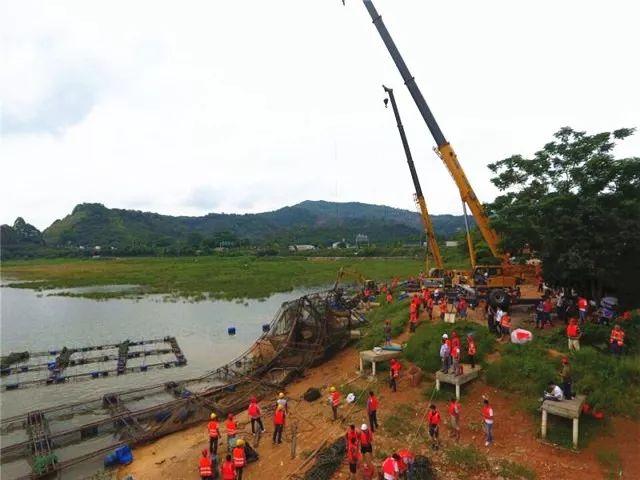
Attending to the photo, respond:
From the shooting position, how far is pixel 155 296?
61.1m

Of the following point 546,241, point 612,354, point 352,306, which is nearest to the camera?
point 612,354

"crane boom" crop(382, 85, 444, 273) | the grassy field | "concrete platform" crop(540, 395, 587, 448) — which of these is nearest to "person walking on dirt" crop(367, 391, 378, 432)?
"concrete platform" crop(540, 395, 587, 448)

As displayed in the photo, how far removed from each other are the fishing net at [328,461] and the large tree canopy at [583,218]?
12.6m

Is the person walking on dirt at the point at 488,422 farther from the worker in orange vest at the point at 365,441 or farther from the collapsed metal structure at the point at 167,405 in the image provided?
the collapsed metal structure at the point at 167,405

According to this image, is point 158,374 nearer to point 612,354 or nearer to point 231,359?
point 231,359

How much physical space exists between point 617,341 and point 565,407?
4898mm

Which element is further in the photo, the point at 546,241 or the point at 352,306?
the point at 352,306

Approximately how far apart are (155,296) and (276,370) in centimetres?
4063

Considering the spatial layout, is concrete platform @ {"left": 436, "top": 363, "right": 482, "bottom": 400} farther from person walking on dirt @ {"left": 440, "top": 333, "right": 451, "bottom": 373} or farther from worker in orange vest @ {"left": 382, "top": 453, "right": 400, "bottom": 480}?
worker in orange vest @ {"left": 382, "top": 453, "right": 400, "bottom": 480}

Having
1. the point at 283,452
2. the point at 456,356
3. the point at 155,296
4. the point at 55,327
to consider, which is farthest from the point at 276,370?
the point at 155,296

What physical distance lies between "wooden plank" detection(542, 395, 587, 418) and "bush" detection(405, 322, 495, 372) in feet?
16.4

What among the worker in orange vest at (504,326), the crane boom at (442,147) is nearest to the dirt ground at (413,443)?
the worker in orange vest at (504,326)

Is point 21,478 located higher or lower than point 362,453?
lower

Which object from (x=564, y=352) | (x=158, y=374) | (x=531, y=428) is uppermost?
(x=564, y=352)
